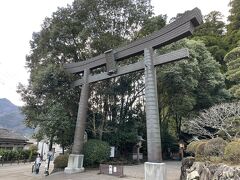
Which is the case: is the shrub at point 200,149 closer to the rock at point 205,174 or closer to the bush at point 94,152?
the rock at point 205,174

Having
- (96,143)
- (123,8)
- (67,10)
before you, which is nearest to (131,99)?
(96,143)

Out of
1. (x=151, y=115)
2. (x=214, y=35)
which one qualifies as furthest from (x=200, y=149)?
(x=214, y=35)

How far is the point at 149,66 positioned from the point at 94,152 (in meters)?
7.20

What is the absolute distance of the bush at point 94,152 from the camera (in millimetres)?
15078

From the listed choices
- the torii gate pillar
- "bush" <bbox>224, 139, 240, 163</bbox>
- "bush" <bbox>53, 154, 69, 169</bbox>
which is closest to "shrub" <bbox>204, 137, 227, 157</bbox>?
"bush" <bbox>224, 139, 240, 163</bbox>

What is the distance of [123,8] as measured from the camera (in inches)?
696

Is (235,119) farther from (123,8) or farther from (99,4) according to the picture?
(99,4)

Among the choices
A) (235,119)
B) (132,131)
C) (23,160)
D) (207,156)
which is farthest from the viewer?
(23,160)

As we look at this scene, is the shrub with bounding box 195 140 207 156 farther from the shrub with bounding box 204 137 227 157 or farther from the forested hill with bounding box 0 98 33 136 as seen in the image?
the forested hill with bounding box 0 98 33 136

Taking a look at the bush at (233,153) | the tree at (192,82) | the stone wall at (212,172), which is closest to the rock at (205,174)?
the stone wall at (212,172)

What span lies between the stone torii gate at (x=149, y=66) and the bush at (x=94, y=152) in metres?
1.00

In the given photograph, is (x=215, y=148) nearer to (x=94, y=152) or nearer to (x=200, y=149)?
(x=200, y=149)

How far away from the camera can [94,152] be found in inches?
597

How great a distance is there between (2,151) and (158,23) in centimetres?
2159
